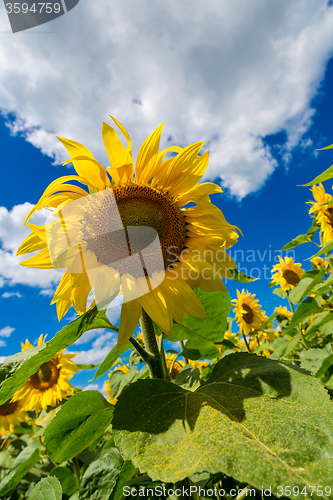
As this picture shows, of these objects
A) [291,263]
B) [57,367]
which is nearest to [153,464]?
[57,367]

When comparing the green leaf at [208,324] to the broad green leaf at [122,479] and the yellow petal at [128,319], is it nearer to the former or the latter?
the yellow petal at [128,319]

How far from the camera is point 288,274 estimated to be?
666 cm

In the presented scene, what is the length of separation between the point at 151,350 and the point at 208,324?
0.43 m

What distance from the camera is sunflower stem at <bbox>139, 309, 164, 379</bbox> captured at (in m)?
1.44

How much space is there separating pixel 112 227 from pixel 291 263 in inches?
235

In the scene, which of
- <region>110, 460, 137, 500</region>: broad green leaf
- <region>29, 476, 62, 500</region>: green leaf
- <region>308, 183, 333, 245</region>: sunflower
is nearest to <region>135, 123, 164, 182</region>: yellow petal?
<region>110, 460, 137, 500</region>: broad green leaf

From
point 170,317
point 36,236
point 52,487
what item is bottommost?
point 52,487

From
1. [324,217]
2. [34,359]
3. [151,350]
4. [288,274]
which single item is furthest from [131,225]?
[288,274]

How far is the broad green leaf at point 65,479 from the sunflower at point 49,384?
0.88 m

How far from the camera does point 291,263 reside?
676cm

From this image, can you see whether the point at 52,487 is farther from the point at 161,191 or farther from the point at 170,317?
the point at 161,191

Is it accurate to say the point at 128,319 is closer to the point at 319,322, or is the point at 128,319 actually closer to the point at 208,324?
the point at 208,324

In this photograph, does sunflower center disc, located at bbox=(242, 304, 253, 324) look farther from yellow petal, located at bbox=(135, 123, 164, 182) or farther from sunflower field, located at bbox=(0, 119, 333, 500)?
yellow petal, located at bbox=(135, 123, 164, 182)

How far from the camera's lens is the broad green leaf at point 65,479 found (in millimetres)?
2566
